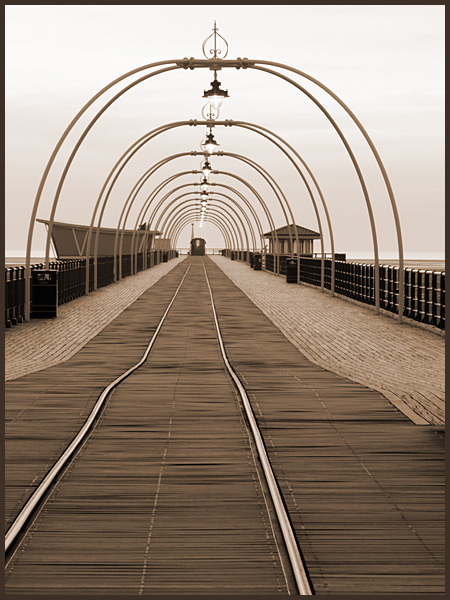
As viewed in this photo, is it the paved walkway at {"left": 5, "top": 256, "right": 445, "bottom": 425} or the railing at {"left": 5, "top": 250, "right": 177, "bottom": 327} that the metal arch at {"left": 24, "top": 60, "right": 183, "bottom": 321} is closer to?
the railing at {"left": 5, "top": 250, "right": 177, "bottom": 327}

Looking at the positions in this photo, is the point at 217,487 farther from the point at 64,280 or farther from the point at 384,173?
the point at 64,280

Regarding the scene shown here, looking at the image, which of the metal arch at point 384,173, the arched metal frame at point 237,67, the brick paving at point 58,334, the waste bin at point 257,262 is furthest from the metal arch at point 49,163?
the waste bin at point 257,262

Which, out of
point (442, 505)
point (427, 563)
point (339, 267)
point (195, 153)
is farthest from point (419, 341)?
point (195, 153)

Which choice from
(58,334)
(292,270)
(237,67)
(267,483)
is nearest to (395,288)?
(237,67)

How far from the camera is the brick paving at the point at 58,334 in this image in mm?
15508

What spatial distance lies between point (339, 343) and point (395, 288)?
7.16 meters

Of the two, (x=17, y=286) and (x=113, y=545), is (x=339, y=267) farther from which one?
(x=113, y=545)

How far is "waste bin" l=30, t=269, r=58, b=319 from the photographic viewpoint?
24.0 meters

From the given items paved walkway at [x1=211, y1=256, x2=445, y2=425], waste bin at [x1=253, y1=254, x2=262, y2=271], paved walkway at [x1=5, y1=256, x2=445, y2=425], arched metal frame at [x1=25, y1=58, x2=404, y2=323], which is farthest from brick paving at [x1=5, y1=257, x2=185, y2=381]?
waste bin at [x1=253, y1=254, x2=262, y2=271]

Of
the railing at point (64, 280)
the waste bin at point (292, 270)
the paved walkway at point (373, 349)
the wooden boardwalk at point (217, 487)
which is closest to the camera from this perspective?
the wooden boardwalk at point (217, 487)

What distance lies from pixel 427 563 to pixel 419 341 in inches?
535

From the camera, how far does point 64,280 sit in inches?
1175

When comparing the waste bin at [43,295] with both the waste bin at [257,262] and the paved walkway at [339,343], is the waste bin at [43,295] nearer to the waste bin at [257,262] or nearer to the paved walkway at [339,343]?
the paved walkway at [339,343]

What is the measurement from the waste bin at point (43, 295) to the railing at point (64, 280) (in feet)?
1.01
